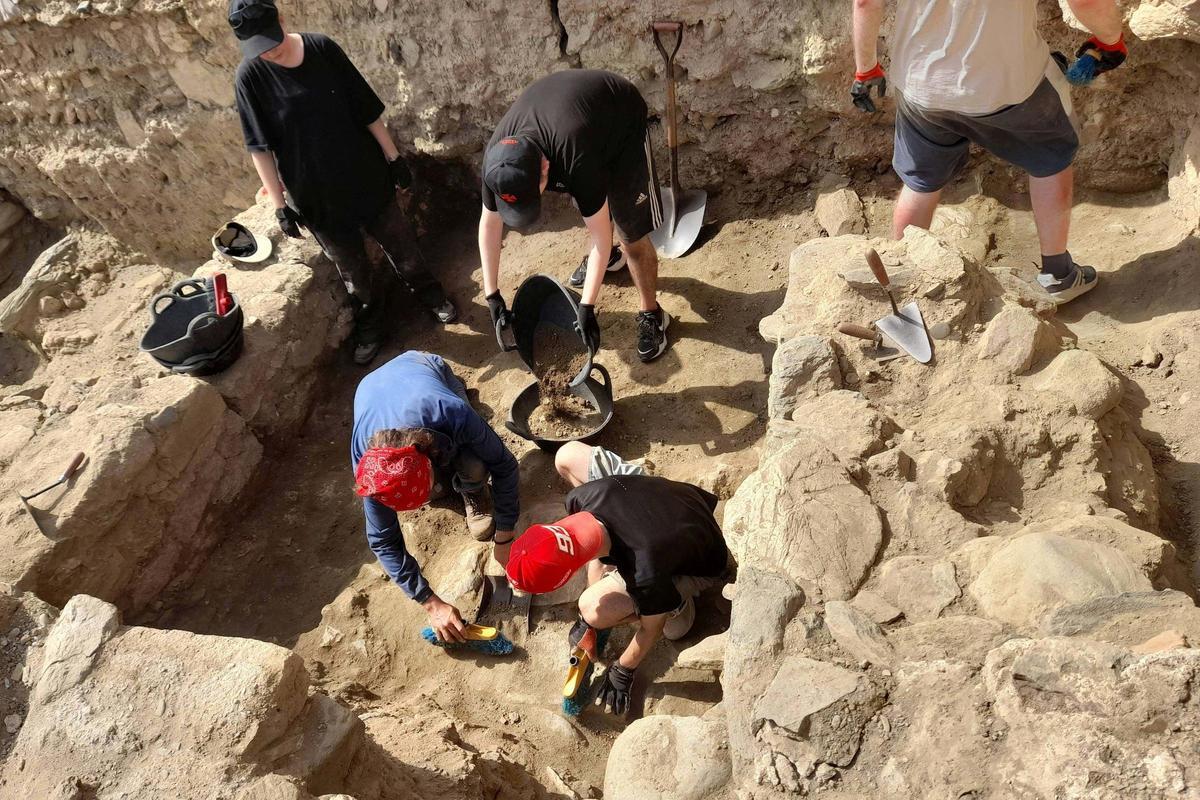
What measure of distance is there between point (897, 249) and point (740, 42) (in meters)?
1.77

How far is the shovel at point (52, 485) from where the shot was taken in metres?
3.21

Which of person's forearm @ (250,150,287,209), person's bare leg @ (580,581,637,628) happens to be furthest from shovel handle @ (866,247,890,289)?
person's forearm @ (250,150,287,209)

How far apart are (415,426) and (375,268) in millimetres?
2105

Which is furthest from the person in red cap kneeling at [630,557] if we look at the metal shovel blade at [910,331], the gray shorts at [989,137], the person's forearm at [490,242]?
the gray shorts at [989,137]

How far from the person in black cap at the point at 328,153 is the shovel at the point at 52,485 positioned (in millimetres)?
1495

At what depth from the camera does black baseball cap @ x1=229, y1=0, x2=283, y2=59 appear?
3.51 m

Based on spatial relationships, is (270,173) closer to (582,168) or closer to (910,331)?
(582,168)

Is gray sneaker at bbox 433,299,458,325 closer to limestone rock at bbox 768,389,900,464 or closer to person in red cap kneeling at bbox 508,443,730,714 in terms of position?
person in red cap kneeling at bbox 508,443,730,714

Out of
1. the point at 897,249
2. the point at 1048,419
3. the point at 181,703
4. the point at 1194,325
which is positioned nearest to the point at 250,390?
the point at 181,703

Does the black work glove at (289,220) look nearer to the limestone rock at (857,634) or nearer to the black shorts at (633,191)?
the black shorts at (633,191)

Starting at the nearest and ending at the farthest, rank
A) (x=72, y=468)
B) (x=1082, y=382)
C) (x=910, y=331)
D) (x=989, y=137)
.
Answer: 1. (x=1082, y=382)
2. (x=910, y=331)
3. (x=989, y=137)
4. (x=72, y=468)

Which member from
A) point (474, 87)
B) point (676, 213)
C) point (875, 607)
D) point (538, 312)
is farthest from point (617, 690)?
point (474, 87)

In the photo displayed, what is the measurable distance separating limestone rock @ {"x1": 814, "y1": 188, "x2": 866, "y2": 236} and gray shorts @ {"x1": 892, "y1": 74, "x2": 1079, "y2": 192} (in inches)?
34.7

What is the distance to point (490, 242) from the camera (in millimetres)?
3719
